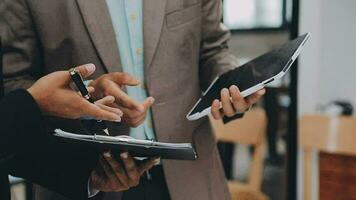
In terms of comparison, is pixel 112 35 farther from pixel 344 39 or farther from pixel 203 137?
pixel 344 39

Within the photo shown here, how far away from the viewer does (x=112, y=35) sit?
3.01 feet

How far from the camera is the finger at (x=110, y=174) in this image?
0.85 m

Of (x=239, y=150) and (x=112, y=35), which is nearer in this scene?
(x=112, y=35)

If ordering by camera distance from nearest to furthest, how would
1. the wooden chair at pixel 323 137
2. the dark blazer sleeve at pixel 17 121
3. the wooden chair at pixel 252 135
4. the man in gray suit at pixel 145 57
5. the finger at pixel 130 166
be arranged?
the dark blazer sleeve at pixel 17 121 < the finger at pixel 130 166 < the man in gray suit at pixel 145 57 < the wooden chair at pixel 323 137 < the wooden chair at pixel 252 135

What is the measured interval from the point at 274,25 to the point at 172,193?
2.67 m

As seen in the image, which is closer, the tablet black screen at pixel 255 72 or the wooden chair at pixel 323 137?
the tablet black screen at pixel 255 72

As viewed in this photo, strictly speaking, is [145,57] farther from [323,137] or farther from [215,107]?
[323,137]

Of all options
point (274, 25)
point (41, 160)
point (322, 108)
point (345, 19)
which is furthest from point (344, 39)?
point (41, 160)

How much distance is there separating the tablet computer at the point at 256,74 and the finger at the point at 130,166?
0.15 metres

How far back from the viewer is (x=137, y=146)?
0.73 m

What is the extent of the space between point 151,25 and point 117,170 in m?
0.31

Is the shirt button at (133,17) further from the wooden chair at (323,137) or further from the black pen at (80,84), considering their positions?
the wooden chair at (323,137)

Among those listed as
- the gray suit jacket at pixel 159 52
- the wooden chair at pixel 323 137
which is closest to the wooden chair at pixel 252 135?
the wooden chair at pixel 323 137

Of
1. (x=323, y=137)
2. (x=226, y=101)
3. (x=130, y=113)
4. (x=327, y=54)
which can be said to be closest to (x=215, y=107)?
(x=226, y=101)
